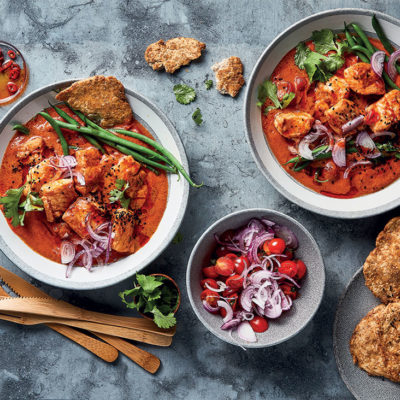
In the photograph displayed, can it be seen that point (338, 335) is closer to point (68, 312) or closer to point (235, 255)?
point (235, 255)

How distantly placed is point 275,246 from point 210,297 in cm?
74

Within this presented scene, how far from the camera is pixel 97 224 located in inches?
162

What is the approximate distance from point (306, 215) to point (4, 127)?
295 centimetres

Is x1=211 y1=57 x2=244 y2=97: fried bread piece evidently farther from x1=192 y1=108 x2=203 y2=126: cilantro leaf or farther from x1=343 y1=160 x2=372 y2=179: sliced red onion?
x1=343 y1=160 x2=372 y2=179: sliced red onion

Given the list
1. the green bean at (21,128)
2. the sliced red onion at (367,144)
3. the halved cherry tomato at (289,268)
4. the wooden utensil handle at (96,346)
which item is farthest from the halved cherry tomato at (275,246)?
the green bean at (21,128)

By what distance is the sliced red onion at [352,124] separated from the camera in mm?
3955

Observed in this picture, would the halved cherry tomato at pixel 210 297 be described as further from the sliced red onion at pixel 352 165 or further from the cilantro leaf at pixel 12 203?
the cilantro leaf at pixel 12 203

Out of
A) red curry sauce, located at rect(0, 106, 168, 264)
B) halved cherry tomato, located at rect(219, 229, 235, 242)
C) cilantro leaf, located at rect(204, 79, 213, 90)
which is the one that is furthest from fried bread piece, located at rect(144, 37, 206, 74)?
halved cherry tomato, located at rect(219, 229, 235, 242)

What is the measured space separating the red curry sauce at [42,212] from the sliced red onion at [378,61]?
210cm

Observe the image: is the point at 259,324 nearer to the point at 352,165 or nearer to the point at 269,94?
the point at 352,165

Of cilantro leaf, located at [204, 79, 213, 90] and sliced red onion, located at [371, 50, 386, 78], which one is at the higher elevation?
sliced red onion, located at [371, 50, 386, 78]

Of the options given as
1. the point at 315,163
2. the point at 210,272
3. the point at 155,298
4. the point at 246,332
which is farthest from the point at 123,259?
the point at 315,163

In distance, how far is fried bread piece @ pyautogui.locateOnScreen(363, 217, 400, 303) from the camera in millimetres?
3955

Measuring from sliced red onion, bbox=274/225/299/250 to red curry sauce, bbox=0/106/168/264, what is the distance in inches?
42.3
